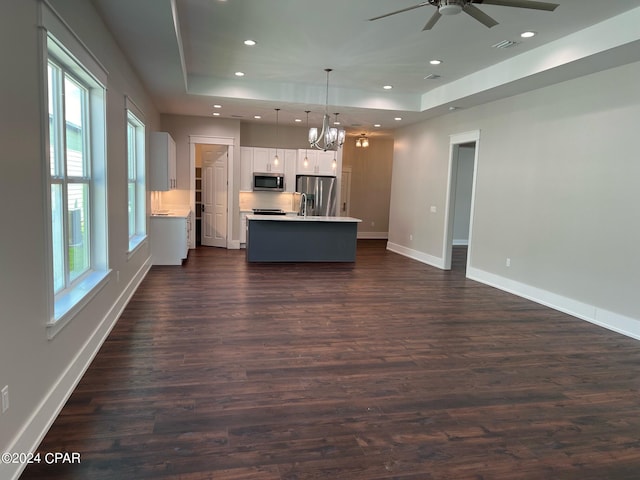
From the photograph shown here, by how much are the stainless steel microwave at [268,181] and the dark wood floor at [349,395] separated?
15.1 feet

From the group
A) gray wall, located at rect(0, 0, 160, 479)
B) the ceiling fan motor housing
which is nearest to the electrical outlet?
gray wall, located at rect(0, 0, 160, 479)

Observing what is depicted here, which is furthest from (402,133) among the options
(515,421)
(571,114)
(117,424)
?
(117,424)

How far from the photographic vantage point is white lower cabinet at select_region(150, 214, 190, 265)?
283 inches

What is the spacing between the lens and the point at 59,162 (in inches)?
112

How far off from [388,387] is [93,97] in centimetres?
337

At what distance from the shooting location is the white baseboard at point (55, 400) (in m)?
1.94

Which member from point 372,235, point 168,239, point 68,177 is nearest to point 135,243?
point 168,239

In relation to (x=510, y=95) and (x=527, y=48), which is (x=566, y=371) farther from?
(x=510, y=95)

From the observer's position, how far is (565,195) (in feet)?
16.9

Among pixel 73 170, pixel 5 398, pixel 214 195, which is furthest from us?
pixel 214 195

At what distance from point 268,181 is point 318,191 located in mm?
1191

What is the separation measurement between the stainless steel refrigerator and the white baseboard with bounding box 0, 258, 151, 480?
6130 mm

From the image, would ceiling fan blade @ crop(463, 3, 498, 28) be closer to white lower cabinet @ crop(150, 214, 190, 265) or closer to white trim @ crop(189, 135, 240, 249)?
white lower cabinet @ crop(150, 214, 190, 265)

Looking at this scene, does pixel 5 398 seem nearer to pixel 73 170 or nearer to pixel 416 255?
pixel 73 170
